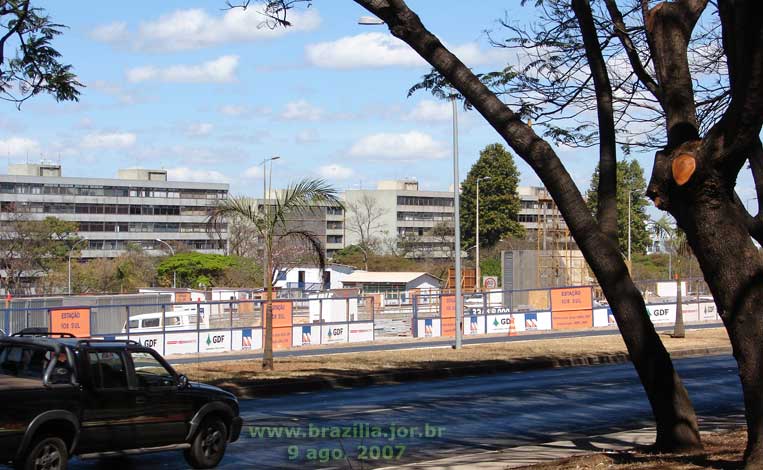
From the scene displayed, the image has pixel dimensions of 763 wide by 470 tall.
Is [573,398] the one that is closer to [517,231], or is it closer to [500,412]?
[500,412]

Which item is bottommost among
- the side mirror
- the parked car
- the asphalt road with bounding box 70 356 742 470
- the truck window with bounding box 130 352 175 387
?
the asphalt road with bounding box 70 356 742 470

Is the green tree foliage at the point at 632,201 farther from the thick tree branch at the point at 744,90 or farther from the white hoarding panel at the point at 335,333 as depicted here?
the thick tree branch at the point at 744,90

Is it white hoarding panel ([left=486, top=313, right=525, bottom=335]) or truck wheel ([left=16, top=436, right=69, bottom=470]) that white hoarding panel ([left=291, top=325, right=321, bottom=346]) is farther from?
truck wheel ([left=16, top=436, right=69, bottom=470])

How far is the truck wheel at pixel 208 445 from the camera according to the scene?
37.4 ft

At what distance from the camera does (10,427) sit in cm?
918

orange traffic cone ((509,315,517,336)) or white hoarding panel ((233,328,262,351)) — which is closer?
white hoarding panel ((233,328,262,351))

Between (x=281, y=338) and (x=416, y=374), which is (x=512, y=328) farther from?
(x=416, y=374)

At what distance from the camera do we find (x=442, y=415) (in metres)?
16.3

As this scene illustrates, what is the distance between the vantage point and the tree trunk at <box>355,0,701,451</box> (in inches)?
380

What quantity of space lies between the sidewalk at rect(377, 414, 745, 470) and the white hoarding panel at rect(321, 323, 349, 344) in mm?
22150

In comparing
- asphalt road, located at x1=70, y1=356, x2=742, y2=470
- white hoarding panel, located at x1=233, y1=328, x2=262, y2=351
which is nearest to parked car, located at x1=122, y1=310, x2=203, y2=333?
white hoarding panel, located at x1=233, y1=328, x2=262, y2=351

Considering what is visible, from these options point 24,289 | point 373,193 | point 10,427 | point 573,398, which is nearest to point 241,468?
point 10,427

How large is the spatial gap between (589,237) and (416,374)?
13960mm

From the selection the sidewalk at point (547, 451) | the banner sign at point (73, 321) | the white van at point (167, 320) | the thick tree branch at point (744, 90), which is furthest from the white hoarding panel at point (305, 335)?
the thick tree branch at point (744, 90)
